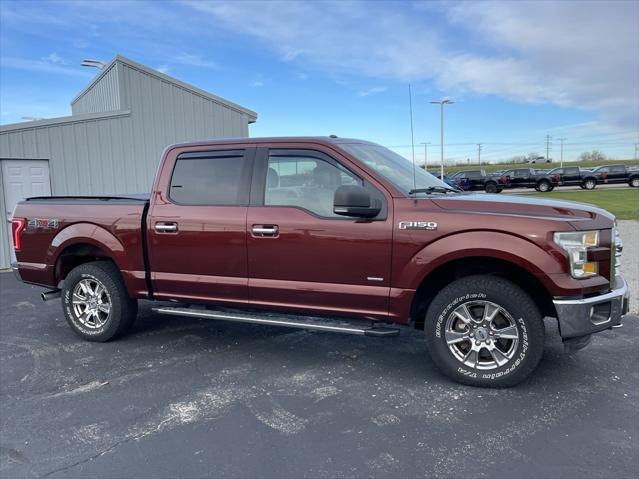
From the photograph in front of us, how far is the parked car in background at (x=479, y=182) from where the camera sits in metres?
35.2

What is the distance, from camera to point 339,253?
13.5 ft

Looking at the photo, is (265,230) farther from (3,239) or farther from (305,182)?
(3,239)

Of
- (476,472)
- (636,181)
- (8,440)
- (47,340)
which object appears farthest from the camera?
(636,181)

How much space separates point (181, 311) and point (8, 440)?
71.8 inches

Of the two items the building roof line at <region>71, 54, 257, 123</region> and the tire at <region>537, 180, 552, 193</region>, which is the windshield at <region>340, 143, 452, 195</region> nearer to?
the building roof line at <region>71, 54, 257, 123</region>

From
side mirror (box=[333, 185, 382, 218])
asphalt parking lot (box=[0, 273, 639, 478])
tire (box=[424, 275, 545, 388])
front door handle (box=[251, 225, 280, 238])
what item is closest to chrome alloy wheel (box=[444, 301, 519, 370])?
tire (box=[424, 275, 545, 388])

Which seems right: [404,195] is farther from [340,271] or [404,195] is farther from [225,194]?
[225,194]

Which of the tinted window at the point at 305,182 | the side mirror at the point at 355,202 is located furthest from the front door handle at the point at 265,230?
the side mirror at the point at 355,202

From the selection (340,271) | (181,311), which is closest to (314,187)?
(340,271)

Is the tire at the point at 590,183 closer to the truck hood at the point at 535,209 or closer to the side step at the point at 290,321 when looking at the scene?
the truck hood at the point at 535,209

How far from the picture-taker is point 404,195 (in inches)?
159

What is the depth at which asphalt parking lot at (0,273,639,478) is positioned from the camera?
2928 millimetres

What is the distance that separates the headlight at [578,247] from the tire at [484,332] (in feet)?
1.30

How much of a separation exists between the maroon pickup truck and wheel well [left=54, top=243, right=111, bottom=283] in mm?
20
